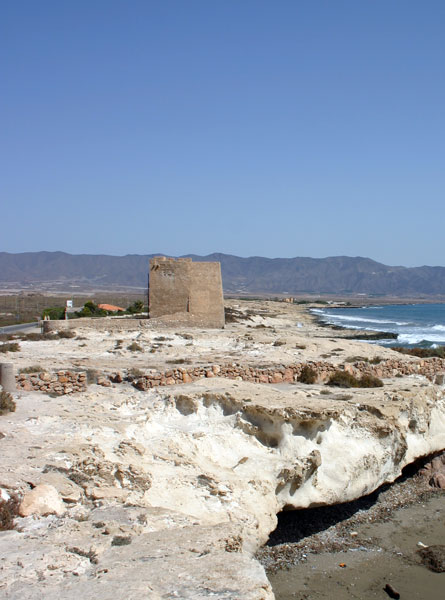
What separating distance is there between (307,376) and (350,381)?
99 cm

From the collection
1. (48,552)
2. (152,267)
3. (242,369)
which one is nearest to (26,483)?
(48,552)

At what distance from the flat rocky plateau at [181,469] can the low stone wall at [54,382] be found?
0.85 ft

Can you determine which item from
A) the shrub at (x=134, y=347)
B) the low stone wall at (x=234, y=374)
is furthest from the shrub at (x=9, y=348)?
the low stone wall at (x=234, y=374)

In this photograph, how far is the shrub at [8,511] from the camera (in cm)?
573

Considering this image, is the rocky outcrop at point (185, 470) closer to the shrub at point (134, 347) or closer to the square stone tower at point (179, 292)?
the shrub at point (134, 347)

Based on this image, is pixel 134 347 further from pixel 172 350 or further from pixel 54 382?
pixel 54 382

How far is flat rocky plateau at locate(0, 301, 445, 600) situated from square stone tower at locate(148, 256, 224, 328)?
9.85m

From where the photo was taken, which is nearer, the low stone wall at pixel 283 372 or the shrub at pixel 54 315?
the low stone wall at pixel 283 372

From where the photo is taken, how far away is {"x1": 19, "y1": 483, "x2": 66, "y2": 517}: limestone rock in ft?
19.9

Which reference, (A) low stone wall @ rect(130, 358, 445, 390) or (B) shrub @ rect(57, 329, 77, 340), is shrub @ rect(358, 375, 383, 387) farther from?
(B) shrub @ rect(57, 329, 77, 340)

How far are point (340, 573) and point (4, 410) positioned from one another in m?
5.70

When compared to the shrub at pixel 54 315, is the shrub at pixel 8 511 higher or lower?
higher

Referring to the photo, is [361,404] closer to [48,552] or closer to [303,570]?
[303,570]

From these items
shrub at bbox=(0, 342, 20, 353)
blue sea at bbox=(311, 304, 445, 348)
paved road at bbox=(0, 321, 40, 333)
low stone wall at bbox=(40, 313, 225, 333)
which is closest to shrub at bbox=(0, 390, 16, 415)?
shrub at bbox=(0, 342, 20, 353)
